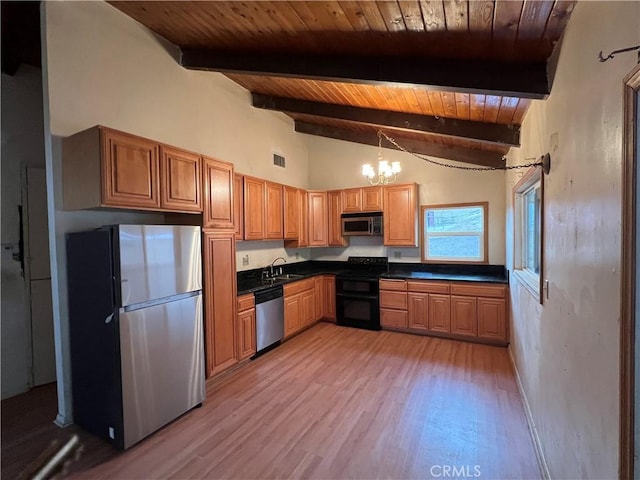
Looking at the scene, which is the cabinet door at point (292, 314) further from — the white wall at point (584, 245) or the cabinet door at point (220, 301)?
the white wall at point (584, 245)

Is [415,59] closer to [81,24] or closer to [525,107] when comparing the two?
[525,107]

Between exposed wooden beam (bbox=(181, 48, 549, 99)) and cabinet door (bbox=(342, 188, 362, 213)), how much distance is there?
2649mm

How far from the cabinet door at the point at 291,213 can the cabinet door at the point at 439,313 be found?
7.65ft

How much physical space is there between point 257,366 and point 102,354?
5.67 ft

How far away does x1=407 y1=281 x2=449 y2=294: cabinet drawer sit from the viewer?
13.9ft

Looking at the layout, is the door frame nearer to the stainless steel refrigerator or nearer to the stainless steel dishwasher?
the stainless steel refrigerator

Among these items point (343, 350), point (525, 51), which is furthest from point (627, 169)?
point (343, 350)

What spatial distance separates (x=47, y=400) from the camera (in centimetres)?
282

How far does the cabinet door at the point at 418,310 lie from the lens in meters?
4.38

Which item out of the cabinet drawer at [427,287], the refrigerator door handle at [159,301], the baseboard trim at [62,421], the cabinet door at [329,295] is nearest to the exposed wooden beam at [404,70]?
the refrigerator door handle at [159,301]

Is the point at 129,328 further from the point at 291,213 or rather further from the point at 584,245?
the point at 291,213

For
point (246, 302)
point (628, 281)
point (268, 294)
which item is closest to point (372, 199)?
point (268, 294)

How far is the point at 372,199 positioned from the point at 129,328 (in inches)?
153

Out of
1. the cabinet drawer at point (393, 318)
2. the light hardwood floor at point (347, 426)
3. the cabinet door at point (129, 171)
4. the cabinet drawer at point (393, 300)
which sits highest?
the cabinet door at point (129, 171)
